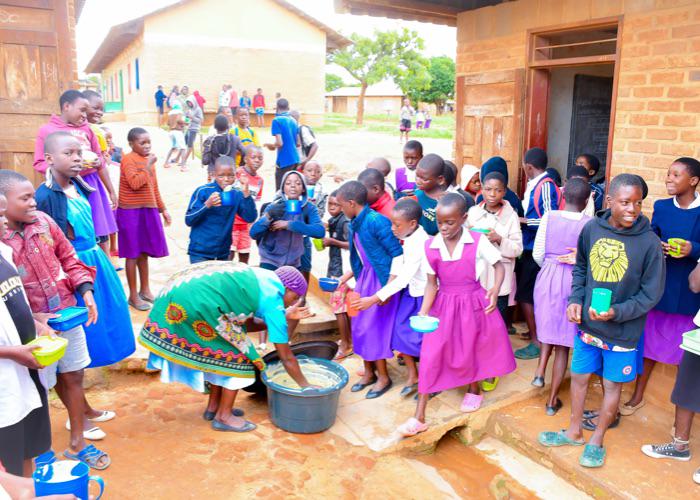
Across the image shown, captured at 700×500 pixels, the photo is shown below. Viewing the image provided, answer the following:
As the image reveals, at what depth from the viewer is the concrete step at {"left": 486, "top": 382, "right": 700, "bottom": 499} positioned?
3.37 m

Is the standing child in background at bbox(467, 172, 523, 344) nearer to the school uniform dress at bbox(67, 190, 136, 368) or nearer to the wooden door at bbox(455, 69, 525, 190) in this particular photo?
the wooden door at bbox(455, 69, 525, 190)

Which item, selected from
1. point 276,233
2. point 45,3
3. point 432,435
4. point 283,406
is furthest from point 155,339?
point 45,3

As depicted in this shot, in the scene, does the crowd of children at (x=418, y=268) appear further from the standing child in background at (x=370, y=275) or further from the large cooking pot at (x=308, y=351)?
the large cooking pot at (x=308, y=351)

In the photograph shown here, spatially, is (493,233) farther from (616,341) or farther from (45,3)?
(45,3)

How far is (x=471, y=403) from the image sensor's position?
163 inches

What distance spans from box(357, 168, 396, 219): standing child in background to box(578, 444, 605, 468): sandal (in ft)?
6.60

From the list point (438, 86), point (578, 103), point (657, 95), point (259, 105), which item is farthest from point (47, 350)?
point (438, 86)

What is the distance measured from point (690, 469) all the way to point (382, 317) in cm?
211

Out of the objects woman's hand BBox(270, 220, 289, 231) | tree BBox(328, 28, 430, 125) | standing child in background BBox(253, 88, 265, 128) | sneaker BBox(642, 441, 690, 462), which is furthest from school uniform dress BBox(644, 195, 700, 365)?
tree BBox(328, 28, 430, 125)

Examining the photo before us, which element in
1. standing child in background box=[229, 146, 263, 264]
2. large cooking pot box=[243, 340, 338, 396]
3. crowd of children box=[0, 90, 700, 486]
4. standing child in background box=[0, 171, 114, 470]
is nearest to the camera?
standing child in background box=[0, 171, 114, 470]

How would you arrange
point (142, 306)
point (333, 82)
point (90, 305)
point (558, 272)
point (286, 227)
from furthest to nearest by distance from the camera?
1. point (333, 82)
2. point (142, 306)
3. point (286, 227)
4. point (558, 272)
5. point (90, 305)

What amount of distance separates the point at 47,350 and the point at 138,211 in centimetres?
307

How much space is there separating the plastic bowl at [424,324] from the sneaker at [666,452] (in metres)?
1.55

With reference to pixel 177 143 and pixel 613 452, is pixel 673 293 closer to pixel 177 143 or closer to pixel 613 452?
pixel 613 452
